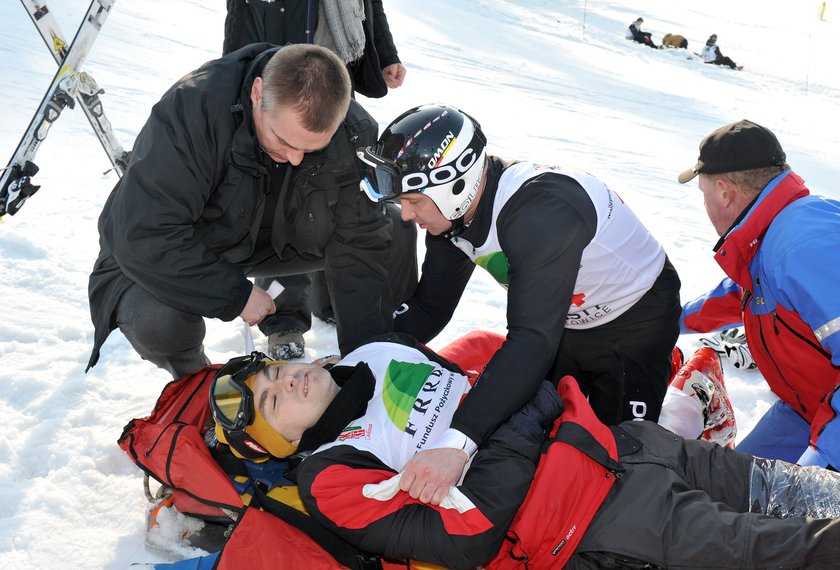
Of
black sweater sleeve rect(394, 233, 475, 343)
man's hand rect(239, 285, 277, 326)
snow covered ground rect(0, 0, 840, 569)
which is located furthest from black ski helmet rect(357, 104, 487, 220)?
snow covered ground rect(0, 0, 840, 569)

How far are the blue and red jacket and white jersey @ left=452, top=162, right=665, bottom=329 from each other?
0.34 metres

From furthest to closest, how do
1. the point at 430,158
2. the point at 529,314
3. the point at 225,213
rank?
1. the point at 225,213
2. the point at 430,158
3. the point at 529,314

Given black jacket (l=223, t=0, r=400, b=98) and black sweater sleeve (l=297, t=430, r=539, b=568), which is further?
black jacket (l=223, t=0, r=400, b=98)

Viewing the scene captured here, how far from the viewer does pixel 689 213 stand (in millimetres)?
6949

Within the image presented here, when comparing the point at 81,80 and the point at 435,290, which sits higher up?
the point at 81,80

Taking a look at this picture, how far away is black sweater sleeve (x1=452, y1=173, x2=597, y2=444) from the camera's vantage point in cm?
246

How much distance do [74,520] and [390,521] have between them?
134cm

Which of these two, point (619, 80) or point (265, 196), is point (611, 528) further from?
point (619, 80)

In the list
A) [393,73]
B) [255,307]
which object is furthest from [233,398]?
[393,73]

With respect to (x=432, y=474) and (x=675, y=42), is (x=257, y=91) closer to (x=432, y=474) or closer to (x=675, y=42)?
(x=432, y=474)

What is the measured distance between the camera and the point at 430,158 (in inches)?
105

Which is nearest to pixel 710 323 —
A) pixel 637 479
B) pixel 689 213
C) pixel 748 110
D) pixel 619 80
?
pixel 637 479

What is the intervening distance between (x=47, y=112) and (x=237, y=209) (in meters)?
1.66

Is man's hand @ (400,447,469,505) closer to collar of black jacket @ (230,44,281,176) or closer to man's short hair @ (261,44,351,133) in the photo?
man's short hair @ (261,44,351,133)
